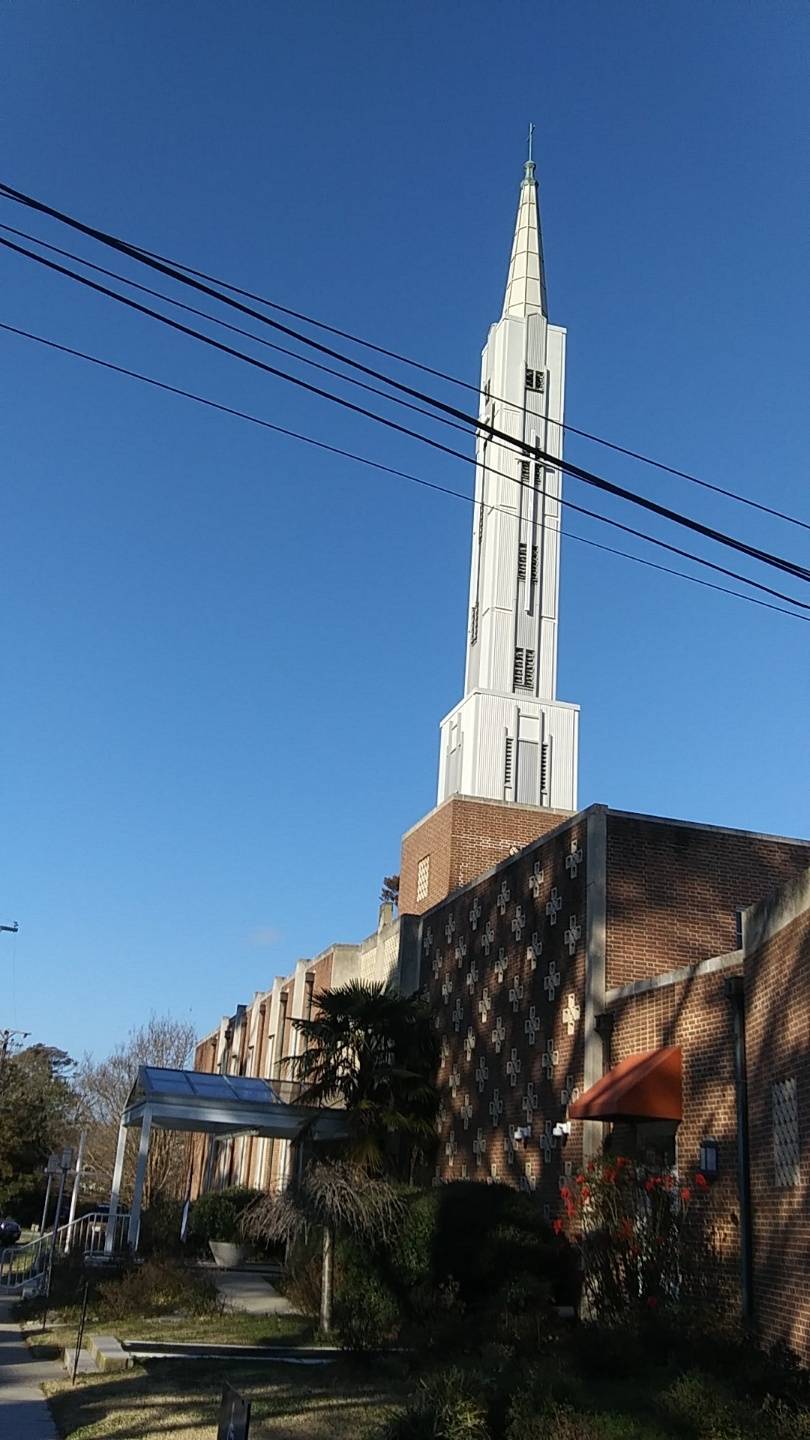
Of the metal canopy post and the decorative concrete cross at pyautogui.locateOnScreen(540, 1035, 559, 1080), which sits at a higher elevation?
the decorative concrete cross at pyautogui.locateOnScreen(540, 1035, 559, 1080)

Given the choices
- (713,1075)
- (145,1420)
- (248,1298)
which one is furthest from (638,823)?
(145,1420)

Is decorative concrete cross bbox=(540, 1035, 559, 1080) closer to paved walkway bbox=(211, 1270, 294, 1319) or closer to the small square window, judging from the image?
paved walkway bbox=(211, 1270, 294, 1319)

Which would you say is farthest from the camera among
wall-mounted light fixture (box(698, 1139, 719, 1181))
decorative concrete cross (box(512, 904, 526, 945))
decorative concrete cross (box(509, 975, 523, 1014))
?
decorative concrete cross (box(512, 904, 526, 945))

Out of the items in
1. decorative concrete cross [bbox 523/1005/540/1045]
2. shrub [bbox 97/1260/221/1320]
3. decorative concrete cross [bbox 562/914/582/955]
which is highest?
decorative concrete cross [bbox 562/914/582/955]

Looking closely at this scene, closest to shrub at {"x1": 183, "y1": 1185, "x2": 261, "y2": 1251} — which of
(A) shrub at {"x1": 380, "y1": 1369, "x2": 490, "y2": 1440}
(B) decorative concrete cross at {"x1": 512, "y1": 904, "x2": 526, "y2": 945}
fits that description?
(B) decorative concrete cross at {"x1": 512, "y1": 904, "x2": 526, "y2": 945}

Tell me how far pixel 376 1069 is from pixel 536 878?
556cm

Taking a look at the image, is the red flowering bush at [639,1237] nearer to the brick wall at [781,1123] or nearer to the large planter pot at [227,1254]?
the brick wall at [781,1123]

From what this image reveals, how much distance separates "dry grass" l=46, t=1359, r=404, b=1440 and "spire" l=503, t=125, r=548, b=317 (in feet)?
192

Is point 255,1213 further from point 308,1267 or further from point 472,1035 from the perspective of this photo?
point 472,1035

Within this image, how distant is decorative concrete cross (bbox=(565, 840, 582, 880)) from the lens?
23.1 metres

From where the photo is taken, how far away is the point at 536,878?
975 inches

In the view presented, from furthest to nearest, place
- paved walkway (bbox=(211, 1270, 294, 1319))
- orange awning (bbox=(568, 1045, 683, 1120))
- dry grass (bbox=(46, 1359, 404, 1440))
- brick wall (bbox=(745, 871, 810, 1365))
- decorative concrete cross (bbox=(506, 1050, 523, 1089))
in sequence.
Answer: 1. decorative concrete cross (bbox=(506, 1050, 523, 1089))
2. paved walkway (bbox=(211, 1270, 294, 1319))
3. orange awning (bbox=(568, 1045, 683, 1120))
4. brick wall (bbox=(745, 871, 810, 1365))
5. dry grass (bbox=(46, 1359, 404, 1440))

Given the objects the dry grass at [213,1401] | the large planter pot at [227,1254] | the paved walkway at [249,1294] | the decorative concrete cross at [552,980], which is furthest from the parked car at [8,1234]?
the dry grass at [213,1401]

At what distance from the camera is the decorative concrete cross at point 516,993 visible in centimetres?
2497
